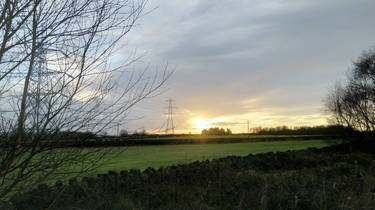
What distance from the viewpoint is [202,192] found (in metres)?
7.89

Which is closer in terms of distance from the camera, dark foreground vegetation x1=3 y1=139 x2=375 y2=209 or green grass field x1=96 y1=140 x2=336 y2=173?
dark foreground vegetation x1=3 y1=139 x2=375 y2=209

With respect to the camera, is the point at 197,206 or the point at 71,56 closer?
the point at 71,56

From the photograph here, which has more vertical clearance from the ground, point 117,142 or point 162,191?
point 117,142

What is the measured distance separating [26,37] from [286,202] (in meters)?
4.96

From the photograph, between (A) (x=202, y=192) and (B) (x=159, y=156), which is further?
(B) (x=159, y=156)

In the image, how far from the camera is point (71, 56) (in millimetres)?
3514

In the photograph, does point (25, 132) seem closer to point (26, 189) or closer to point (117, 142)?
point (26, 189)

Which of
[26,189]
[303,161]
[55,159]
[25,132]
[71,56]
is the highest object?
[71,56]

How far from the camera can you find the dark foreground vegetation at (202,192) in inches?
202

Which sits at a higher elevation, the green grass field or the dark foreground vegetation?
the dark foreground vegetation

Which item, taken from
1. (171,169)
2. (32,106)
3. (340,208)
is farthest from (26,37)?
(171,169)

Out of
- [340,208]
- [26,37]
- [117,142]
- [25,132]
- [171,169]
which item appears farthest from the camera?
[171,169]

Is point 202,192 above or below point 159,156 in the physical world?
above

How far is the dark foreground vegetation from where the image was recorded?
514 centimetres
